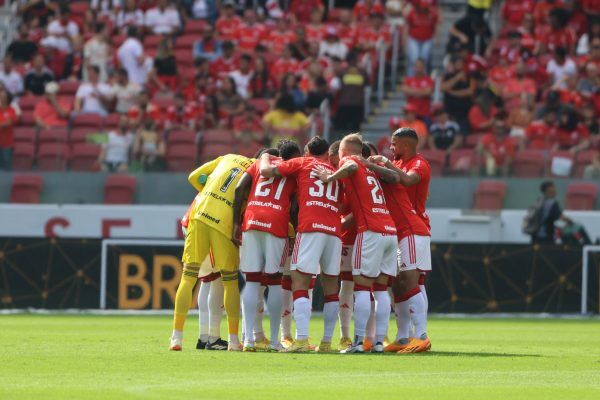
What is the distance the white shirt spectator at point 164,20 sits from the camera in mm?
31078

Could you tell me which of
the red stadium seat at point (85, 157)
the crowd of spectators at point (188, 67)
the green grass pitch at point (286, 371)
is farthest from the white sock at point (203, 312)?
the red stadium seat at point (85, 157)

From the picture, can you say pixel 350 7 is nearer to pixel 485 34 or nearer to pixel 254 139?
pixel 485 34

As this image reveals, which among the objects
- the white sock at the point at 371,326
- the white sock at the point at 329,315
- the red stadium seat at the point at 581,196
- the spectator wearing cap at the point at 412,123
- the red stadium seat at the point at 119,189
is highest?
the spectator wearing cap at the point at 412,123

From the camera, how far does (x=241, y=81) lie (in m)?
28.3

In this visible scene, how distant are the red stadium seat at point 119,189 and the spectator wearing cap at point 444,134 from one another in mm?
5371

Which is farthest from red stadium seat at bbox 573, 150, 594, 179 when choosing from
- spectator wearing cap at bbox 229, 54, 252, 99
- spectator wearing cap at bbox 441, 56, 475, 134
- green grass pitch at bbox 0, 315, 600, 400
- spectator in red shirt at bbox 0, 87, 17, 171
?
spectator in red shirt at bbox 0, 87, 17, 171

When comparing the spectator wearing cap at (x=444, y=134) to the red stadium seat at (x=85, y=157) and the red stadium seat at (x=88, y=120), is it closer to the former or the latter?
the red stadium seat at (x=85, y=157)

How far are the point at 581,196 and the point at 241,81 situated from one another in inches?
297

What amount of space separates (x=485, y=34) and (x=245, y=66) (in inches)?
196

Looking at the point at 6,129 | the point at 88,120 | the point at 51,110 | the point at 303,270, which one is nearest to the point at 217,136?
the point at 88,120

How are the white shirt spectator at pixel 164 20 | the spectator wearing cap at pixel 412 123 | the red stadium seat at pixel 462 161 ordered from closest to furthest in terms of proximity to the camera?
the red stadium seat at pixel 462 161 → the spectator wearing cap at pixel 412 123 → the white shirt spectator at pixel 164 20

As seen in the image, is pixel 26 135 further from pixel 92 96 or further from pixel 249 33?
pixel 249 33

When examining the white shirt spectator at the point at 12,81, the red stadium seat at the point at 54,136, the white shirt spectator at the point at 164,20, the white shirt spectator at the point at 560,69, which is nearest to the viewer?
the red stadium seat at the point at 54,136

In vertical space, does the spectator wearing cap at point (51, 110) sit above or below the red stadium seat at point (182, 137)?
above
